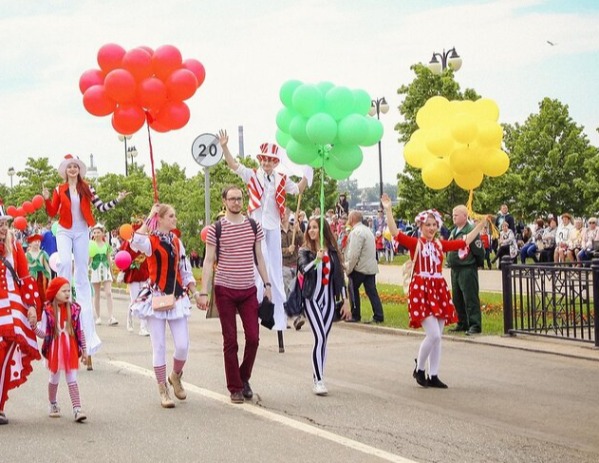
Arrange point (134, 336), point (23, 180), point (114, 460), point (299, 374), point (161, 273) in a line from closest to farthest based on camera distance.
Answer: point (114, 460) → point (161, 273) → point (299, 374) → point (134, 336) → point (23, 180)

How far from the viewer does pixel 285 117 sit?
39.5 feet

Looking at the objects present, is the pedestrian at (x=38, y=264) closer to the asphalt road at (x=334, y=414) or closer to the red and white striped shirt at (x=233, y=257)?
the asphalt road at (x=334, y=414)

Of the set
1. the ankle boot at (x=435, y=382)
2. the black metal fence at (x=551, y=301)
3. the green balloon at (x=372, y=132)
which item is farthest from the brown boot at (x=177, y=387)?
the black metal fence at (x=551, y=301)

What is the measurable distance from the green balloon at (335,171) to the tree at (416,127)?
23068 millimetres

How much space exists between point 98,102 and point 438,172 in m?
3.70

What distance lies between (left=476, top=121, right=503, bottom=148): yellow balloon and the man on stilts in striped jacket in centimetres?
200

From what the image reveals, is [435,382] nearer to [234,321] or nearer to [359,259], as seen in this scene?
[234,321]

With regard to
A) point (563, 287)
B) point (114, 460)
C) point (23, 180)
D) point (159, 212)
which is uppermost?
point (23, 180)

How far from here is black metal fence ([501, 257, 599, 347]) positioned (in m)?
13.8

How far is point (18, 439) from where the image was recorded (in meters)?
8.59

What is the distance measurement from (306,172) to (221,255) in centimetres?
279

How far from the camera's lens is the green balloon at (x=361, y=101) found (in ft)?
37.5

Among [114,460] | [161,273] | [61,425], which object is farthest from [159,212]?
[114,460]

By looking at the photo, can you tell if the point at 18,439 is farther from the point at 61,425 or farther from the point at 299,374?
the point at 299,374
